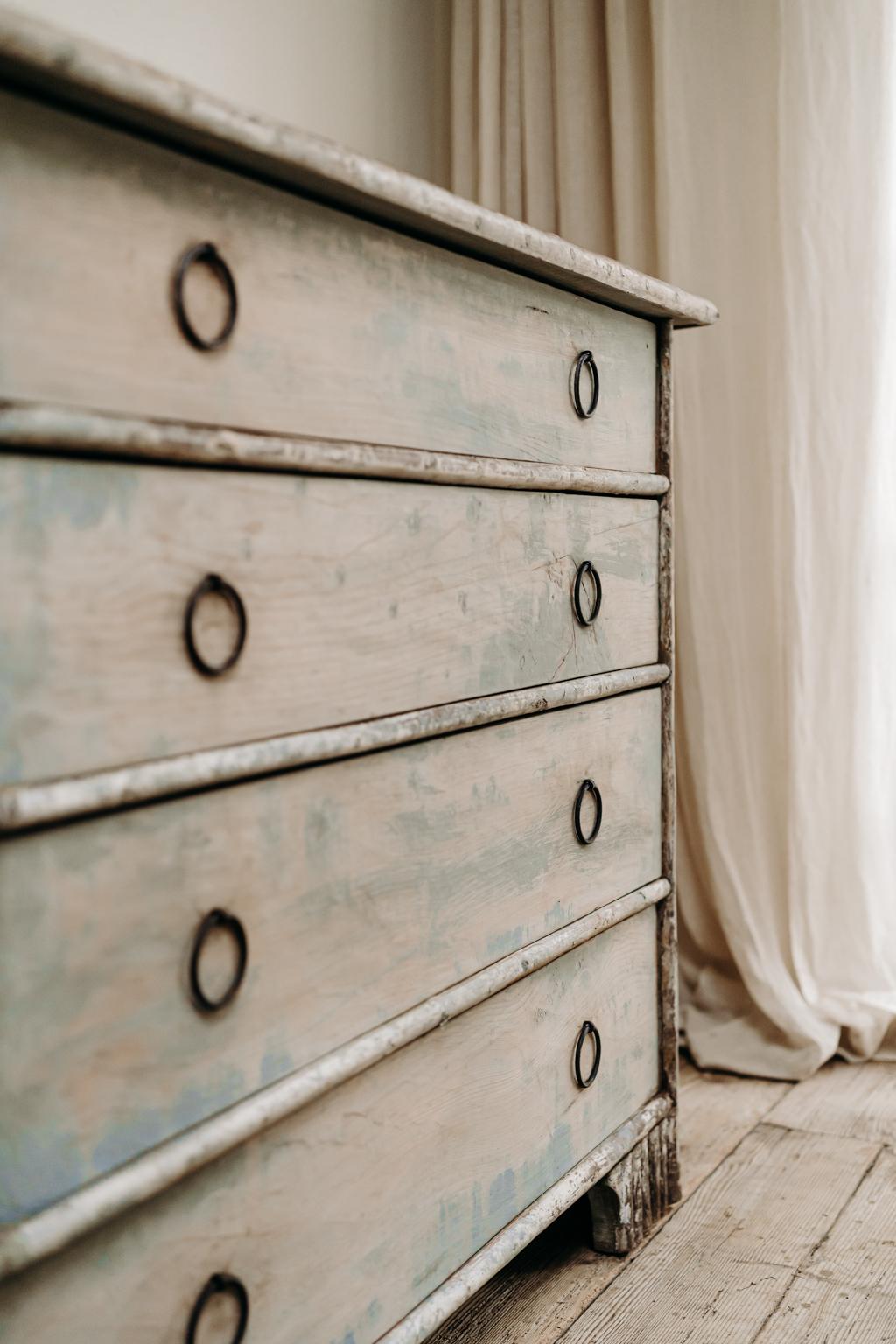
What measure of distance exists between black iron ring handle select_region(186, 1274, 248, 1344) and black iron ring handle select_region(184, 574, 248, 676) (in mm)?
420

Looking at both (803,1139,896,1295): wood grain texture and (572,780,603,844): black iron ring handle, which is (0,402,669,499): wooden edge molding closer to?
(572,780,603,844): black iron ring handle

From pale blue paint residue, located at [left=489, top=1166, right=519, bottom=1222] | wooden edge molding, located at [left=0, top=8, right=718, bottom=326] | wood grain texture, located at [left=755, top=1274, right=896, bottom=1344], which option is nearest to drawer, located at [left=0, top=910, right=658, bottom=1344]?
pale blue paint residue, located at [left=489, top=1166, right=519, bottom=1222]

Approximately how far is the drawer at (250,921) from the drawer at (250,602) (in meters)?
0.06

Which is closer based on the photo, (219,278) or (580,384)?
(219,278)

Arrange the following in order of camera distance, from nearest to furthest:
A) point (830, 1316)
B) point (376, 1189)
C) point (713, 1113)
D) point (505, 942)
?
point (376, 1189)
point (505, 942)
point (830, 1316)
point (713, 1113)

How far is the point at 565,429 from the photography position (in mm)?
1271

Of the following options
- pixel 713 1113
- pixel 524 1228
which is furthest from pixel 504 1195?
pixel 713 1113

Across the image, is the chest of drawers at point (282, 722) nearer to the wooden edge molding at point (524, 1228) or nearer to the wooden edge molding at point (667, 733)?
the wooden edge molding at point (524, 1228)

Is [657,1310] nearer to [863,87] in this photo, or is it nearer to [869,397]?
[869,397]

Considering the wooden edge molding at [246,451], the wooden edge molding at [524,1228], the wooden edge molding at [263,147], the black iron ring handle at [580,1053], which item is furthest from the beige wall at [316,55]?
the wooden edge molding at [524,1228]

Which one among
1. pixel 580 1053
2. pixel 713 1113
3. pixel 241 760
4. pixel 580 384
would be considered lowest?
pixel 713 1113

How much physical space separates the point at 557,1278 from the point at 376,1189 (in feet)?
1.62

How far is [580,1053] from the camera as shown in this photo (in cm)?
132

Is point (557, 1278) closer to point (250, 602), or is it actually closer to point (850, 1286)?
point (850, 1286)
